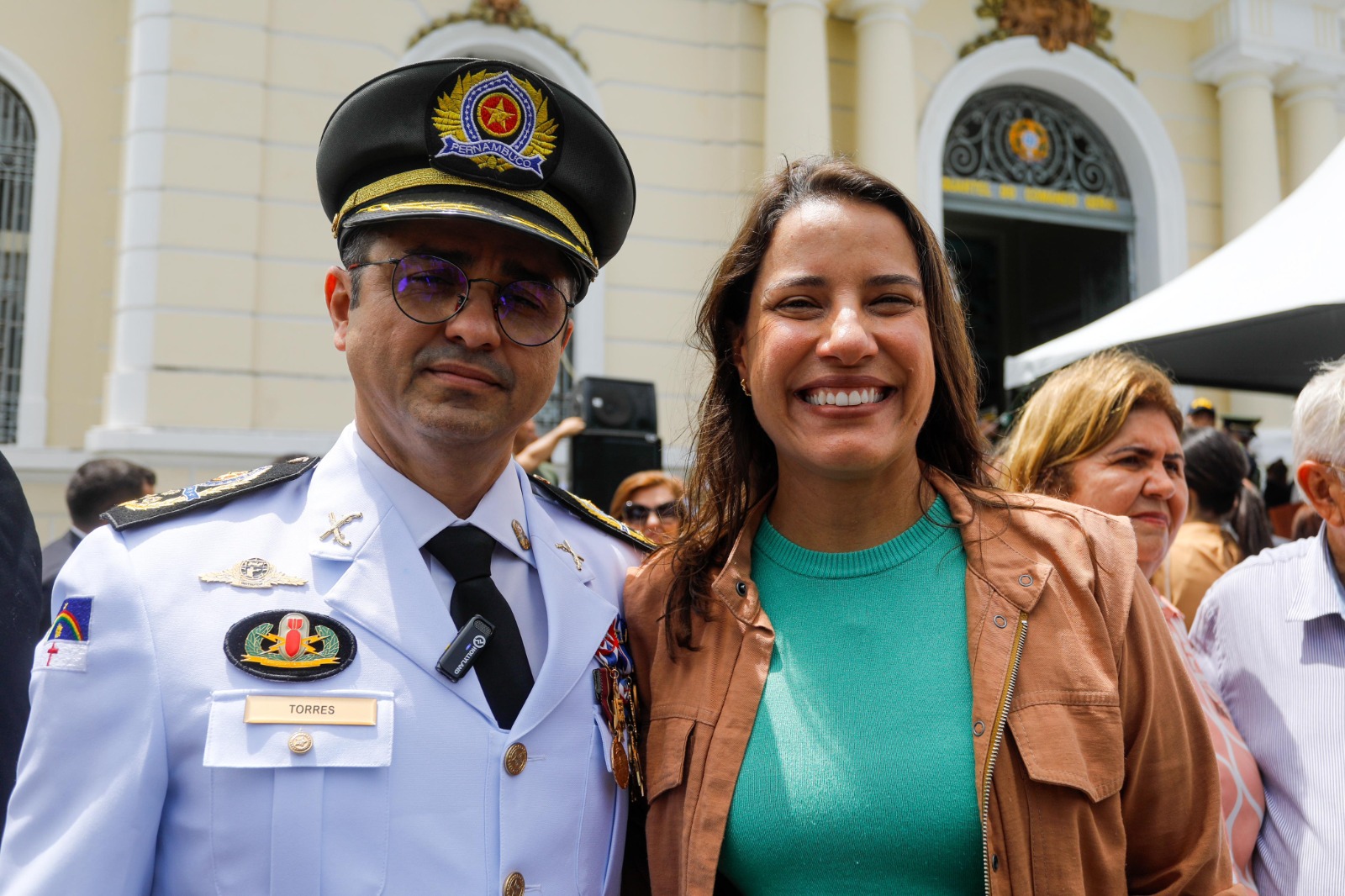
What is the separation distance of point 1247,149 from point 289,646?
11.2 metres

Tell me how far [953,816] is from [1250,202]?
10560mm

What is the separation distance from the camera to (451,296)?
1.67 m

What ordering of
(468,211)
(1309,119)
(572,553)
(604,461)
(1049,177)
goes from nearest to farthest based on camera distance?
(468,211), (572,553), (604,461), (1049,177), (1309,119)

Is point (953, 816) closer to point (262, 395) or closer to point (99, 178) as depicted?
point (262, 395)

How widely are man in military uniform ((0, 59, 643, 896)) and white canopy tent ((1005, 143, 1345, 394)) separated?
9.83 feet

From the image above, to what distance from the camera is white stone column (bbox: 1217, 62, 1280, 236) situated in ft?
33.6

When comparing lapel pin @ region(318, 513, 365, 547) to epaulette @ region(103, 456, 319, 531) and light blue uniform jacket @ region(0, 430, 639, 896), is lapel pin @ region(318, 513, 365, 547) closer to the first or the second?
light blue uniform jacket @ region(0, 430, 639, 896)

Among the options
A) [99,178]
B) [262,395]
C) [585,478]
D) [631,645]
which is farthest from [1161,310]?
[99,178]

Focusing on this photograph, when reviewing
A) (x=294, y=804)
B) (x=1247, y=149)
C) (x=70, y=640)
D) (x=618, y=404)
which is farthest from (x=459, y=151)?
(x=1247, y=149)

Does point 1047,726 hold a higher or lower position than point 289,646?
lower

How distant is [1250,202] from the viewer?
33.6 ft

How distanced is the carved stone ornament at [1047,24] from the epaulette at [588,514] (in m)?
8.95

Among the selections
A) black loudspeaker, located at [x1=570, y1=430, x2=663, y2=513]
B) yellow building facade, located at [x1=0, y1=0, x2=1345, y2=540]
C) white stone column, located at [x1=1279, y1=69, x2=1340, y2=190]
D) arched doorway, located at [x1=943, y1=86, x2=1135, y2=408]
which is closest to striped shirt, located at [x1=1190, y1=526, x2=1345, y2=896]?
black loudspeaker, located at [x1=570, y1=430, x2=663, y2=513]

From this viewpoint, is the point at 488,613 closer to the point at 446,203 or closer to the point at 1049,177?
the point at 446,203
